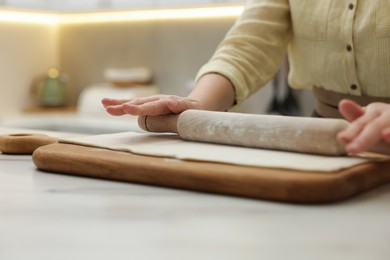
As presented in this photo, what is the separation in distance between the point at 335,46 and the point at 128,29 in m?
2.14

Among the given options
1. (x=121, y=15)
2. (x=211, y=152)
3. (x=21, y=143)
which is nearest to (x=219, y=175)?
(x=211, y=152)

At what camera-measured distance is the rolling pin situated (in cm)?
A: 76

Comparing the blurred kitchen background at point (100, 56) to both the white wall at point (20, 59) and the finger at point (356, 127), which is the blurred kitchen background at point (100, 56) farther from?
the finger at point (356, 127)

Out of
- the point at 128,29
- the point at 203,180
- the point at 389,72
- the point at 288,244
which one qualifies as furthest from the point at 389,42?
the point at 128,29

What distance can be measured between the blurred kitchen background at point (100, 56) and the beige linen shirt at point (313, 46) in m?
1.37

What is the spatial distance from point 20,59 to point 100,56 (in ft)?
1.37

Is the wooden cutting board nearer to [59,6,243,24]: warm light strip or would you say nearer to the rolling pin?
the rolling pin

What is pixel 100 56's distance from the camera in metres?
3.38

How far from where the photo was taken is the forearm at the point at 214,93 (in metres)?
1.14

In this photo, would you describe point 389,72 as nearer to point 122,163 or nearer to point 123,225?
point 122,163

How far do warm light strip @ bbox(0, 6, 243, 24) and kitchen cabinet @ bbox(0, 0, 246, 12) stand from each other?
48 mm

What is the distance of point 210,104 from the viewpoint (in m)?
1.14

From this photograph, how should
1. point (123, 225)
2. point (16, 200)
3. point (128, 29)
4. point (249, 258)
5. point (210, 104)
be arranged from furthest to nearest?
point (128, 29)
point (210, 104)
point (16, 200)
point (123, 225)
point (249, 258)

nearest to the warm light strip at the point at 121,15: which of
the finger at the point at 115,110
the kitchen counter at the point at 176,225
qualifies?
the finger at the point at 115,110
